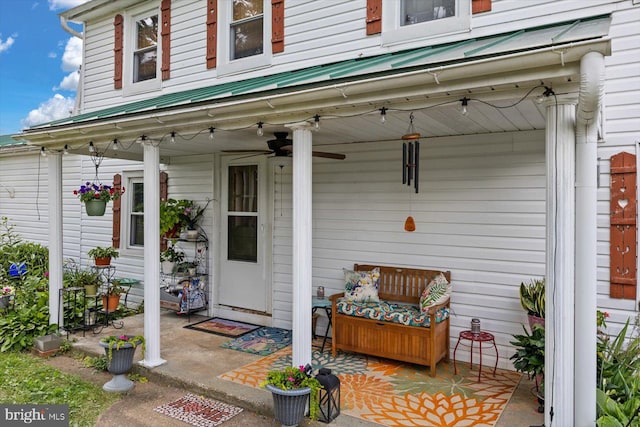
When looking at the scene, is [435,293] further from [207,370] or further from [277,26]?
[277,26]

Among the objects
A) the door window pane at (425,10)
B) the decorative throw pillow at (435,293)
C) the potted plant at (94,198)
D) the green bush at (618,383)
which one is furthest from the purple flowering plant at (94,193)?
the green bush at (618,383)

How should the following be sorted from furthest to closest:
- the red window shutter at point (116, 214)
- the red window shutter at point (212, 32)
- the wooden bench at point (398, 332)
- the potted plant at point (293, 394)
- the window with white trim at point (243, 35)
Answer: the red window shutter at point (116, 214)
the red window shutter at point (212, 32)
the window with white trim at point (243, 35)
the wooden bench at point (398, 332)
the potted plant at point (293, 394)

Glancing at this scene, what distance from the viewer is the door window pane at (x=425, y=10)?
4898 mm

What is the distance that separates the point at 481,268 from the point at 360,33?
324 centimetres

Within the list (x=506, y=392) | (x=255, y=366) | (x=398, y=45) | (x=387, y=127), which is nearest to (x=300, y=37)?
(x=398, y=45)

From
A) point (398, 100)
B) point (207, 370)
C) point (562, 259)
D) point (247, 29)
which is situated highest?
point (247, 29)

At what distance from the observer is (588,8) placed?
4.10 meters

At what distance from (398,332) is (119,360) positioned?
285 centimetres

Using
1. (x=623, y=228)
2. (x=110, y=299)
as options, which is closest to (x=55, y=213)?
(x=110, y=299)

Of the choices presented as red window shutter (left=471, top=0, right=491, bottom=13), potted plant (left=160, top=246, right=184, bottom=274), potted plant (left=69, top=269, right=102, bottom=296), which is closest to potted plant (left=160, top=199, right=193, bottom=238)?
potted plant (left=160, top=246, right=184, bottom=274)

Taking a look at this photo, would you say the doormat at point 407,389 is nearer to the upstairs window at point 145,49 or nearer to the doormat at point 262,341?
the doormat at point 262,341

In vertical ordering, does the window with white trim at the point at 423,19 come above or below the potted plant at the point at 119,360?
above

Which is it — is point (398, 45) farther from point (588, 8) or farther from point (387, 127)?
point (588, 8)

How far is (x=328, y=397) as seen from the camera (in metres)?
3.41
